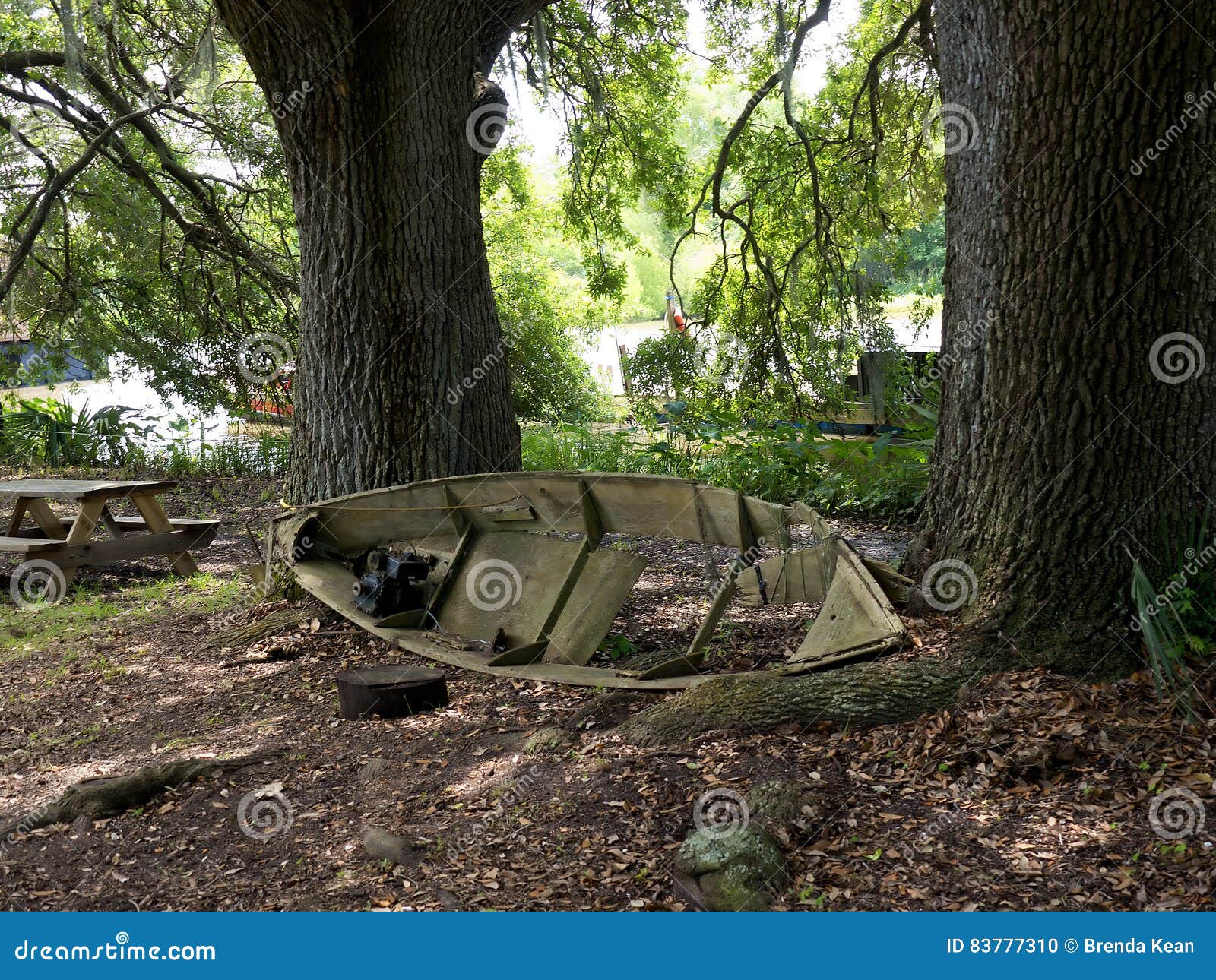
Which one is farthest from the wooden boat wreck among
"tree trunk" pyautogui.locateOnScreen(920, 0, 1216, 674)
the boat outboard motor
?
"tree trunk" pyautogui.locateOnScreen(920, 0, 1216, 674)

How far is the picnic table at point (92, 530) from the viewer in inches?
305

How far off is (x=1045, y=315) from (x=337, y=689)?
3.66 meters

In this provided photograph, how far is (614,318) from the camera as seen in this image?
2123 cm

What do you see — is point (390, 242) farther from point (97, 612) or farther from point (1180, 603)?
point (1180, 603)

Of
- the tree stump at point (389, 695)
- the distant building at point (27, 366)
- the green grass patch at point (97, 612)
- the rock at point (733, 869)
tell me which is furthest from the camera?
the distant building at point (27, 366)

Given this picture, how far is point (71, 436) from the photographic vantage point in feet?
42.4

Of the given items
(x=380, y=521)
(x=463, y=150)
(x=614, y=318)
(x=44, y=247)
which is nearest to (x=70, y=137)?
(x=44, y=247)

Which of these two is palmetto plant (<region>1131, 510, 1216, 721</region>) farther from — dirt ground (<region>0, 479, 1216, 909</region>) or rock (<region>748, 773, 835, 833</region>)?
rock (<region>748, 773, 835, 833</region>)

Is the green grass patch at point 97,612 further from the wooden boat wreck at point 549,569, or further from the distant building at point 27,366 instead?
the distant building at point 27,366

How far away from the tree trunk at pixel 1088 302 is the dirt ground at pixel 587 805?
1.33 ft

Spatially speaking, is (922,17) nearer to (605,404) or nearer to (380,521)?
(380,521)

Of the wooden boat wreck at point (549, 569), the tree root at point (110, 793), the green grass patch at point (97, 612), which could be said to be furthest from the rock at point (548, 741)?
the green grass patch at point (97, 612)

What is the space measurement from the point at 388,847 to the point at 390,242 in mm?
3857

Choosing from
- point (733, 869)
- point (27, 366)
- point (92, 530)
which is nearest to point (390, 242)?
point (92, 530)
